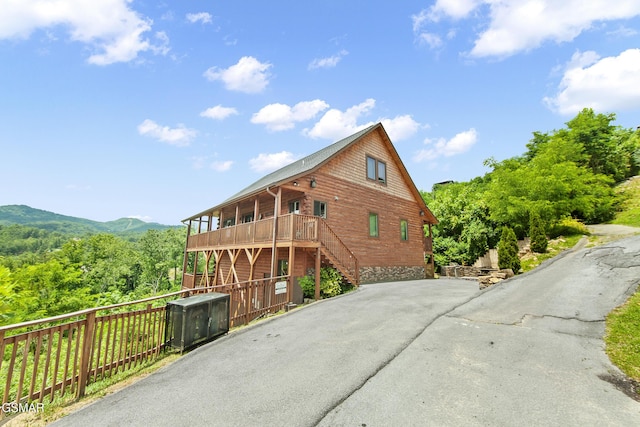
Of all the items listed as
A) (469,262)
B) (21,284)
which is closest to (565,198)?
(469,262)

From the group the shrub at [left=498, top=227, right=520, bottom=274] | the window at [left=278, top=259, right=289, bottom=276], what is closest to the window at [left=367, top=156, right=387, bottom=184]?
the window at [left=278, top=259, right=289, bottom=276]

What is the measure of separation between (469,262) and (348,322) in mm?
Answer: 17649

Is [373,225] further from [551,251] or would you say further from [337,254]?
[551,251]

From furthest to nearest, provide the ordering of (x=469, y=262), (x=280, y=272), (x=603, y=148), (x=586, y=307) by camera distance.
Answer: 1. (x=603, y=148)
2. (x=469, y=262)
3. (x=280, y=272)
4. (x=586, y=307)

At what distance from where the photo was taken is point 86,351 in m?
4.64

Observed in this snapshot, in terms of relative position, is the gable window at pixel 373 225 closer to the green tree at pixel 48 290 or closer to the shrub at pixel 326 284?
the shrub at pixel 326 284

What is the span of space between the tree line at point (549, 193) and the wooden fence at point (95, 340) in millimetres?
13686

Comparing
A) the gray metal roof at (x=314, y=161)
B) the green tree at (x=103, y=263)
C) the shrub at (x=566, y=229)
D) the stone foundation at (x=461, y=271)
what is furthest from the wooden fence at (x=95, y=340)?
the green tree at (x=103, y=263)

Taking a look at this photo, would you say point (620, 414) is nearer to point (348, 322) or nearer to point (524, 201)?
point (348, 322)

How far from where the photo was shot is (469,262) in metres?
21.6

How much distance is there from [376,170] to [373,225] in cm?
353

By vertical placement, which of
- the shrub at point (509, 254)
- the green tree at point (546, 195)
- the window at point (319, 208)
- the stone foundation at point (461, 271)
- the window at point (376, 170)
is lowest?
the stone foundation at point (461, 271)

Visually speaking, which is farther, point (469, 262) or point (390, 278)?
point (469, 262)

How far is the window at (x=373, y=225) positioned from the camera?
16.8 m
